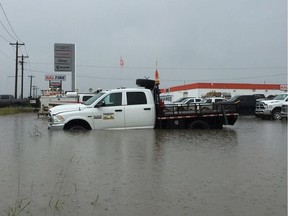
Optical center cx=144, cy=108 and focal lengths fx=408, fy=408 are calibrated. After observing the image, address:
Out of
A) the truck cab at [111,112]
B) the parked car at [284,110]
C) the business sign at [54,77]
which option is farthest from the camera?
the business sign at [54,77]

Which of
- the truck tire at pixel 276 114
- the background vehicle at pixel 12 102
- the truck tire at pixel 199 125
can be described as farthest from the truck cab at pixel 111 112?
the background vehicle at pixel 12 102

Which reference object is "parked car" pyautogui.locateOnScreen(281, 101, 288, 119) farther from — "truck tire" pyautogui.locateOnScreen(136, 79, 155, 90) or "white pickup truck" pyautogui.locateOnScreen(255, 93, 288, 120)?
"truck tire" pyautogui.locateOnScreen(136, 79, 155, 90)

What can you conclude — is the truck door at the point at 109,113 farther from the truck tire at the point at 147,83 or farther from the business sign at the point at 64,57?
the business sign at the point at 64,57

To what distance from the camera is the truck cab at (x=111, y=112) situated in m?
13.7

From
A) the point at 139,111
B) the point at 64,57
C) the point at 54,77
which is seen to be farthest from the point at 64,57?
the point at 139,111

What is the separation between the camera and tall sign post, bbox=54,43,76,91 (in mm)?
51875

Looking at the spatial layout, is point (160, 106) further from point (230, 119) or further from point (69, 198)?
point (69, 198)

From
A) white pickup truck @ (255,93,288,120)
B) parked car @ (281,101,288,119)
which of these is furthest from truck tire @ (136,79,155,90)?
white pickup truck @ (255,93,288,120)

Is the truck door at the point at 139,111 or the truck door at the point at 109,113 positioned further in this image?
the truck door at the point at 139,111

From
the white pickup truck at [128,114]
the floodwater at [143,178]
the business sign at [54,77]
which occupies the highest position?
the business sign at [54,77]

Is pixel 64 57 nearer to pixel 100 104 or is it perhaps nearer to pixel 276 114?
pixel 276 114

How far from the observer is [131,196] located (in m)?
5.55

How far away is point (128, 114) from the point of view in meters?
14.1

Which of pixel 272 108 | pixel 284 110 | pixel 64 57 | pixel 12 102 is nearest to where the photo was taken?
pixel 284 110
